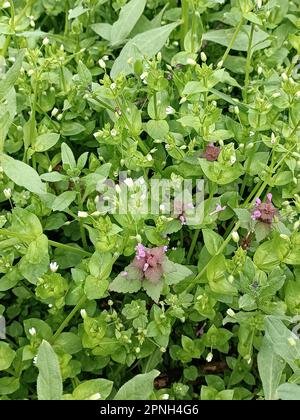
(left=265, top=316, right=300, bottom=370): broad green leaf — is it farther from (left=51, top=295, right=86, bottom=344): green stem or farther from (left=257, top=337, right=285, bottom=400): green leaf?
(left=51, top=295, right=86, bottom=344): green stem

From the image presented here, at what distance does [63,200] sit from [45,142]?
0.22 m

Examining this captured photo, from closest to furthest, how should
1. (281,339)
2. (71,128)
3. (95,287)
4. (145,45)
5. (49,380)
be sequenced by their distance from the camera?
(49,380) < (281,339) < (95,287) < (71,128) < (145,45)

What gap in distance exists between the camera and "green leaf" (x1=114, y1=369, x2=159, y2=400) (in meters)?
1.55

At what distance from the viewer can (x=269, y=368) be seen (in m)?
1.70

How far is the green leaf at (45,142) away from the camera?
6.60 feet

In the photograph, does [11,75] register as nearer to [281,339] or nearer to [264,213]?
[264,213]

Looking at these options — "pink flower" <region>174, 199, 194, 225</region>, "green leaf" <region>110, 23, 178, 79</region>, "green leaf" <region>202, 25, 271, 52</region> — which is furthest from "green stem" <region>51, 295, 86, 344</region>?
"green leaf" <region>202, 25, 271, 52</region>

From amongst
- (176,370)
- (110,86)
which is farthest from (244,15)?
(176,370)

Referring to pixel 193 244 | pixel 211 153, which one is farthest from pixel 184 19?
pixel 193 244

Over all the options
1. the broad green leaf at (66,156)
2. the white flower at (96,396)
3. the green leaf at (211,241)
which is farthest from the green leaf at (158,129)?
the white flower at (96,396)

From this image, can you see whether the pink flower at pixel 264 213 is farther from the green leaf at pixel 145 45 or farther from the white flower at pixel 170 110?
the green leaf at pixel 145 45

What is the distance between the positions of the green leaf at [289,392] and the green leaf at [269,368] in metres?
0.12

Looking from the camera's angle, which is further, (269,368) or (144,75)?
(144,75)
